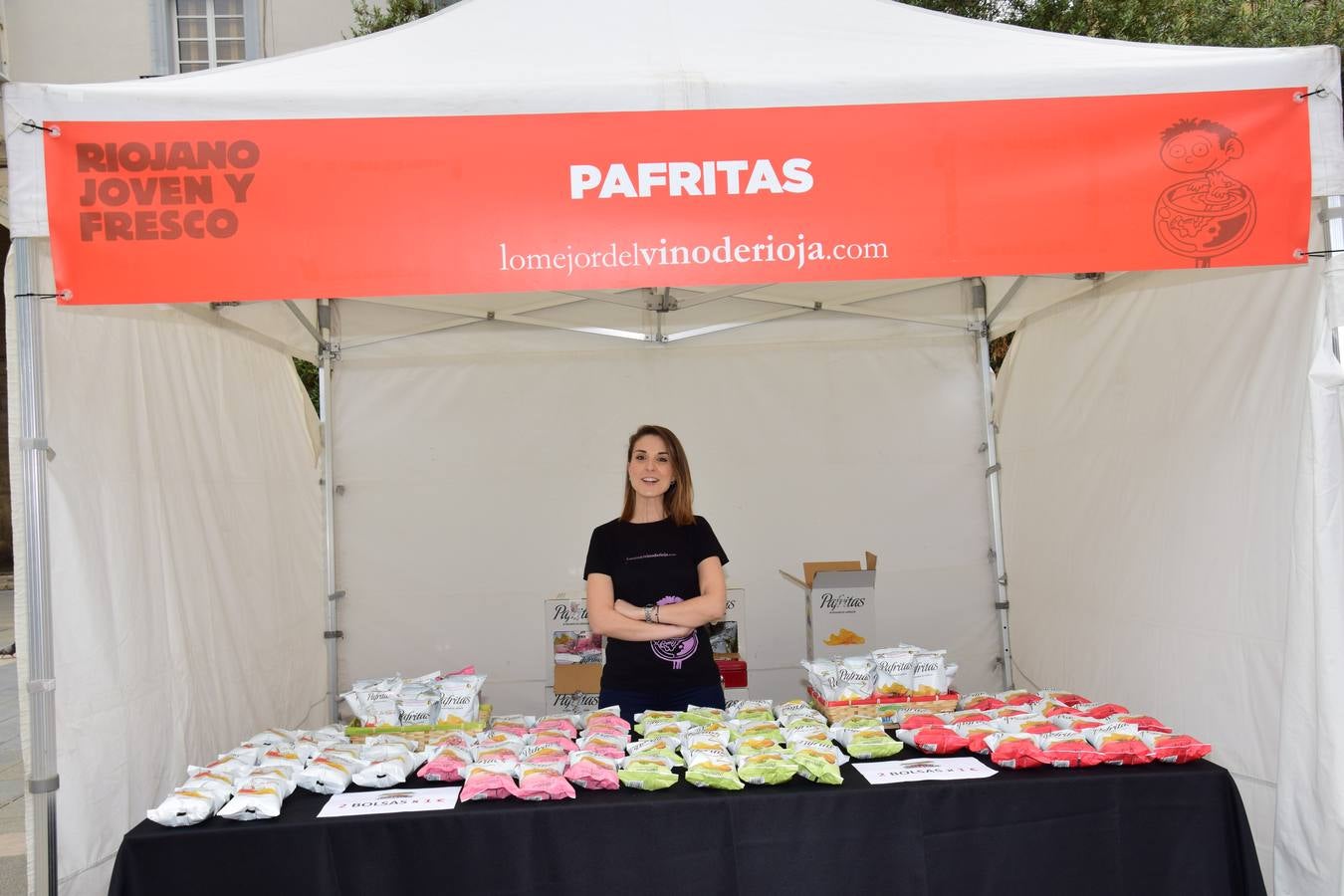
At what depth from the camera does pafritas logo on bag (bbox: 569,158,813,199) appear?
2.24 m

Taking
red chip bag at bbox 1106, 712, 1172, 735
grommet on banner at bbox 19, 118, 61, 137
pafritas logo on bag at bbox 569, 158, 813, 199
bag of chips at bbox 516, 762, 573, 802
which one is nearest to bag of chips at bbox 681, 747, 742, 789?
bag of chips at bbox 516, 762, 573, 802

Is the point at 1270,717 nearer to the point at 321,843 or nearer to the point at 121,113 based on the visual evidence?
the point at 321,843

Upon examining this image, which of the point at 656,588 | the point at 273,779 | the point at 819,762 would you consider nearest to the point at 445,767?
the point at 273,779

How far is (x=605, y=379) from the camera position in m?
4.78

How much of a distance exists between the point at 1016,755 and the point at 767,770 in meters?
0.54

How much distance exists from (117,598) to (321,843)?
1068mm

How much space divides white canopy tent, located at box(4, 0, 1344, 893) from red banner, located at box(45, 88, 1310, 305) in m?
0.06

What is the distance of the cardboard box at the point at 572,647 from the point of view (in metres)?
4.48

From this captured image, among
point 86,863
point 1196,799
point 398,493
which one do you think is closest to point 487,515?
point 398,493

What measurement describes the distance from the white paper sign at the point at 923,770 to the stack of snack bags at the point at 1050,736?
0.05 m

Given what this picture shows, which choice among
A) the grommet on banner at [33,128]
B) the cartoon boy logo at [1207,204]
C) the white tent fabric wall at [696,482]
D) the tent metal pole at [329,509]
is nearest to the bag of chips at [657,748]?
the cartoon boy logo at [1207,204]

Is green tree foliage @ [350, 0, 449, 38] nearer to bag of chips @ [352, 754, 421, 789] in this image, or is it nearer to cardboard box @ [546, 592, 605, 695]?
cardboard box @ [546, 592, 605, 695]

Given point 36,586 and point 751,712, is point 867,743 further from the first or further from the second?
point 36,586

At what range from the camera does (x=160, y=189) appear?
7.10ft
